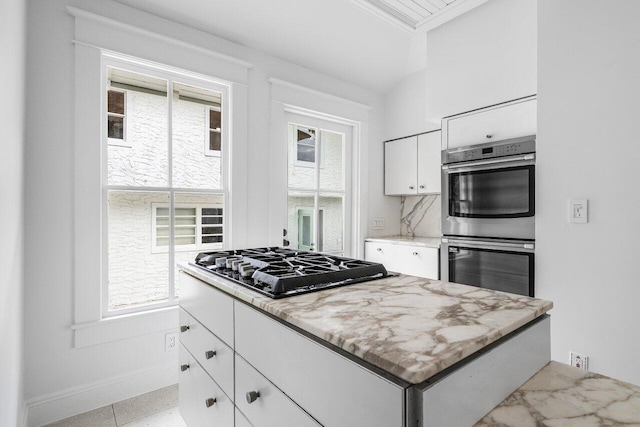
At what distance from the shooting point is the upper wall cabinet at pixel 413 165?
3.23 m

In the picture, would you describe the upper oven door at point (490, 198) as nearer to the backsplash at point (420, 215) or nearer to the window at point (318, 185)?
the backsplash at point (420, 215)

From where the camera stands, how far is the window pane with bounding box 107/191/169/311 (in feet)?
7.27

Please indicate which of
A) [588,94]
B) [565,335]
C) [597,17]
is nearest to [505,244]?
[565,335]

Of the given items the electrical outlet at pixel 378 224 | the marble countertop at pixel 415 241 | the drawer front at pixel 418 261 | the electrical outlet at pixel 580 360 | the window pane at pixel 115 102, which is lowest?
the electrical outlet at pixel 580 360

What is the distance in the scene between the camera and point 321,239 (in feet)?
11.1

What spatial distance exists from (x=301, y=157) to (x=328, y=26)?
114 centimetres

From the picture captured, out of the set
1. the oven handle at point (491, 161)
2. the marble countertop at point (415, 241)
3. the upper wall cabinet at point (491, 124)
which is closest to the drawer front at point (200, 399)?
the marble countertop at point (415, 241)

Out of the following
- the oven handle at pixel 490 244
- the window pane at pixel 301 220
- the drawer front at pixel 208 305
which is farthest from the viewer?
the window pane at pixel 301 220

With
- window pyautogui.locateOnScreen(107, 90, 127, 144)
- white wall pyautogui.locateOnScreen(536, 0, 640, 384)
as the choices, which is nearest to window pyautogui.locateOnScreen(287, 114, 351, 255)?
window pyautogui.locateOnScreen(107, 90, 127, 144)

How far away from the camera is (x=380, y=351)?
0.64 meters

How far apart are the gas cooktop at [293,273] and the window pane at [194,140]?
114cm

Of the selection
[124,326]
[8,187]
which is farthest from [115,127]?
[124,326]

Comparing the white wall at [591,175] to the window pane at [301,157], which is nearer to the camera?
the white wall at [591,175]

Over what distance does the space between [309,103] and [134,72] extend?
4.76 feet
